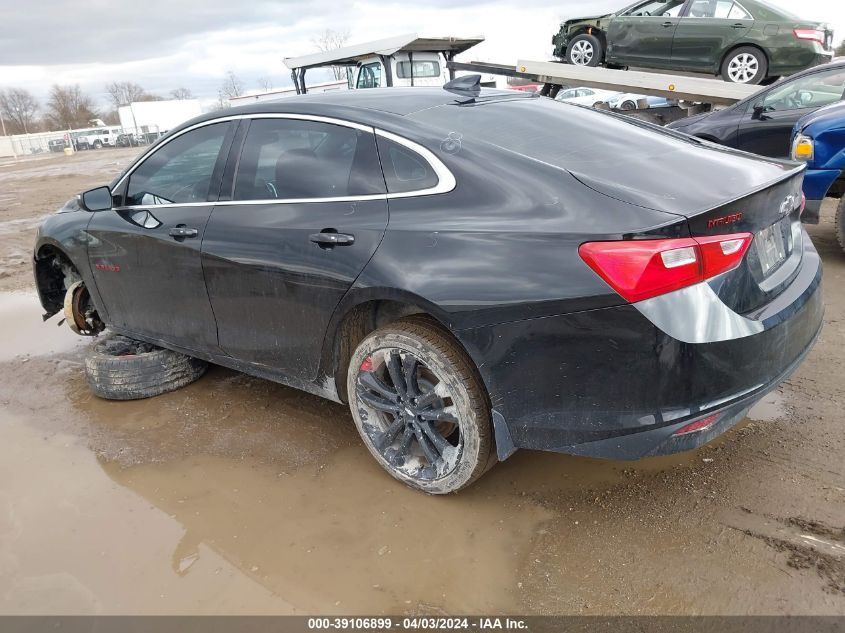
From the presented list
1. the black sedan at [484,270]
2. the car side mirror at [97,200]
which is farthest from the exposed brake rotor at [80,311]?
the black sedan at [484,270]

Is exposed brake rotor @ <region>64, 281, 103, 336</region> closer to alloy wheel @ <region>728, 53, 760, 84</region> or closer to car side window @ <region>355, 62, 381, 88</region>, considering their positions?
alloy wheel @ <region>728, 53, 760, 84</region>

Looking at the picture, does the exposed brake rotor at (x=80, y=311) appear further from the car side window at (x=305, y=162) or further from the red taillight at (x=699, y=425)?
the red taillight at (x=699, y=425)

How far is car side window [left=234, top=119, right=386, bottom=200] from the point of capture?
9.12 feet

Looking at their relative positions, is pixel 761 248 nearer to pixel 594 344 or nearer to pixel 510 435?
pixel 594 344

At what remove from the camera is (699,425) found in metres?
2.16

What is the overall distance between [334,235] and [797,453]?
2336 mm

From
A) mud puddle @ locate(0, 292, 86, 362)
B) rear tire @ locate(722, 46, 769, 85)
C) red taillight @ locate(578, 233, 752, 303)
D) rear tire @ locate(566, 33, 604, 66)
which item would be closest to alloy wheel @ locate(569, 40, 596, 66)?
rear tire @ locate(566, 33, 604, 66)

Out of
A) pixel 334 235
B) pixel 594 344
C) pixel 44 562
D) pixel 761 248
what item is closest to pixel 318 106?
pixel 334 235

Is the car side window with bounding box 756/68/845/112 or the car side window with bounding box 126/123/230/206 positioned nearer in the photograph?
the car side window with bounding box 126/123/230/206

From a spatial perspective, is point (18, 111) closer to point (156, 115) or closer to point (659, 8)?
point (156, 115)

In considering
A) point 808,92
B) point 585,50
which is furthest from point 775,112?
point 585,50

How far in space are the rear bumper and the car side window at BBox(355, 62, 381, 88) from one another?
39.6 ft

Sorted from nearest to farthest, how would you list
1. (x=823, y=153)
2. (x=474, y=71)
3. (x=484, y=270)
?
(x=484, y=270), (x=823, y=153), (x=474, y=71)

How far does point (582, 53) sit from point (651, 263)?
1058 centimetres
